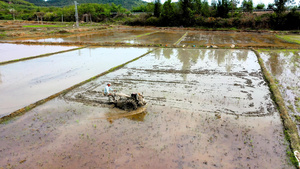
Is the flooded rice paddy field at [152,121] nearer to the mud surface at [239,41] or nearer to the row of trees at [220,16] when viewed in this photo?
the mud surface at [239,41]

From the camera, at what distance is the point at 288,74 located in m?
11.6

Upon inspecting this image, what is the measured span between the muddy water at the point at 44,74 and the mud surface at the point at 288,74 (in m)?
10.3

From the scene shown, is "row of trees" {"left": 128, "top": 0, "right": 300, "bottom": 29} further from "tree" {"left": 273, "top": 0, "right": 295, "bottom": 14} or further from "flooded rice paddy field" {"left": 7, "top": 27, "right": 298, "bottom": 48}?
"flooded rice paddy field" {"left": 7, "top": 27, "right": 298, "bottom": 48}

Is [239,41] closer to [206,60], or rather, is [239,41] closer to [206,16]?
[206,60]

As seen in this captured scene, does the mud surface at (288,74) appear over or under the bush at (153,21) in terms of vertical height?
under

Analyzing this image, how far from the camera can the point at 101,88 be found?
965 cm

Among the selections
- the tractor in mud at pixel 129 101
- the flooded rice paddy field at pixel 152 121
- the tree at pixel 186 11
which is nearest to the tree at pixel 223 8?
the tree at pixel 186 11

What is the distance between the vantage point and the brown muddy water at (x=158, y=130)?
4840 millimetres

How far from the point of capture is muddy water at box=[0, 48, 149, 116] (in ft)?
28.3

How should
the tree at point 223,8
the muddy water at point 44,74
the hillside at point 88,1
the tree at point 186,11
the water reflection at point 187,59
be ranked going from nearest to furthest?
the muddy water at point 44,74, the water reflection at point 187,59, the tree at point 223,8, the tree at point 186,11, the hillside at point 88,1

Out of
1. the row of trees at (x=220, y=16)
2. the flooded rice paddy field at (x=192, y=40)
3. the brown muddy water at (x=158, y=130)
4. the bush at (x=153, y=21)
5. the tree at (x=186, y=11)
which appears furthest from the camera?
the bush at (x=153, y=21)

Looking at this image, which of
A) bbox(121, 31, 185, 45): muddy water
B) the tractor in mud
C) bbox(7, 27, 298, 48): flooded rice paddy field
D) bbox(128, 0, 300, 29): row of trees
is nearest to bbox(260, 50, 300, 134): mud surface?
bbox(7, 27, 298, 48): flooded rice paddy field

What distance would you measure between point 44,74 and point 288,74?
14991 millimetres

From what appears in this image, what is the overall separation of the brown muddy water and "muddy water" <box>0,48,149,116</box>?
50.1 inches
